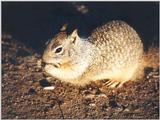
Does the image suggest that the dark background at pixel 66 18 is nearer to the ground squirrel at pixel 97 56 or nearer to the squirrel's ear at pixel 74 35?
the ground squirrel at pixel 97 56

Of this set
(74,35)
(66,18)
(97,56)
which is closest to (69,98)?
(97,56)

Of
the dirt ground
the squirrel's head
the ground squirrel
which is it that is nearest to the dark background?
the dirt ground

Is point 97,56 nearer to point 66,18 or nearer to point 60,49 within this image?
point 60,49

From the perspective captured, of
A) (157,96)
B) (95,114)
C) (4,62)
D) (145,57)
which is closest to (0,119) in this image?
(95,114)

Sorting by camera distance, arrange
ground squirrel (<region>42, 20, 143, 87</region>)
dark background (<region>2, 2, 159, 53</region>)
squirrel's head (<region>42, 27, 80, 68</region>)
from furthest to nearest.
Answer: dark background (<region>2, 2, 159, 53</region>) → ground squirrel (<region>42, 20, 143, 87</region>) → squirrel's head (<region>42, 27, 80, 68</region>)

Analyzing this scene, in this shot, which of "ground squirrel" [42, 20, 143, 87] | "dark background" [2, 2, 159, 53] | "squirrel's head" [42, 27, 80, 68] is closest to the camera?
"squirrel's head" [42, 27, 80, 68]

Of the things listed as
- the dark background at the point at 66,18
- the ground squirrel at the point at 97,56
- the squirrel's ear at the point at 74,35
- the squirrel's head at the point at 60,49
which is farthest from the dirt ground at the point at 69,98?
the dark background at the point at 66,18

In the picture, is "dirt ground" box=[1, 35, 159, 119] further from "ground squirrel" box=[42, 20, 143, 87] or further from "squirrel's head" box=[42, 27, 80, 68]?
"squirrel's head" box=[42, 27, 80, 68]
